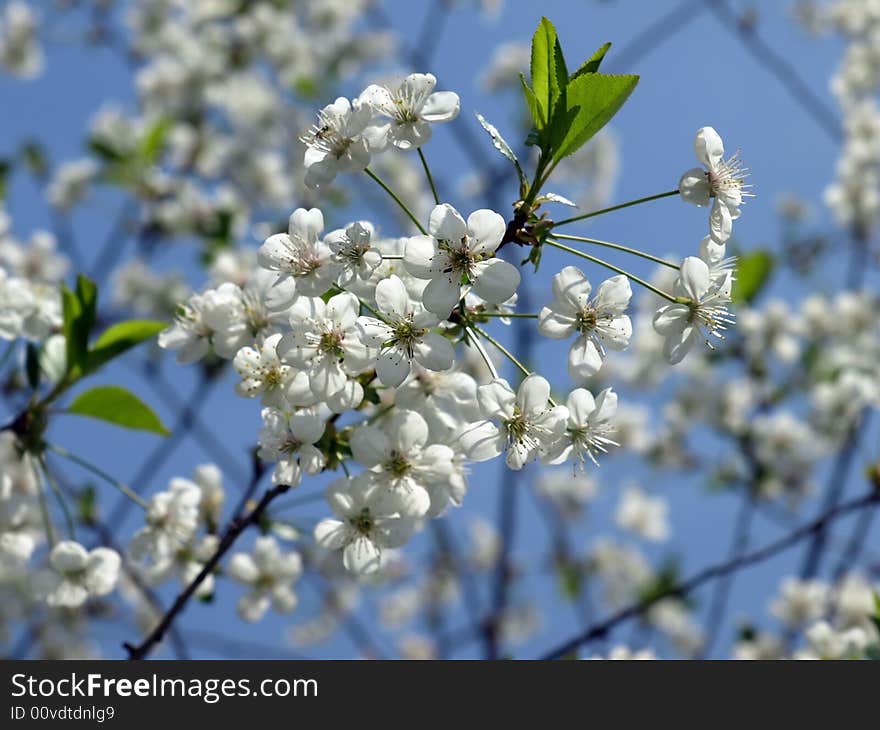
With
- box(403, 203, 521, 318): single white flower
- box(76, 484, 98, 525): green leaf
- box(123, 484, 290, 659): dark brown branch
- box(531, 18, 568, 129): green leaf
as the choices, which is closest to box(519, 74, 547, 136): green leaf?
box(531, 18, 568, 129): green leaf

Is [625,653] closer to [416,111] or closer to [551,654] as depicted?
[551,654]

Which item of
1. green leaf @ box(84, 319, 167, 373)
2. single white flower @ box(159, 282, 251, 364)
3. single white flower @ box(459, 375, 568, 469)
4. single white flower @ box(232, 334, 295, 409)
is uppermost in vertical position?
green leaf @ box(84, 319, 167, 373)

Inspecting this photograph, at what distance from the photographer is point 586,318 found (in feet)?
6.27

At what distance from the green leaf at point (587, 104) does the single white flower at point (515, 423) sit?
0.48 m

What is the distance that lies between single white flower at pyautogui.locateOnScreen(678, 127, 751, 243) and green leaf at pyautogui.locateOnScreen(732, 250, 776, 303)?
2.58 m

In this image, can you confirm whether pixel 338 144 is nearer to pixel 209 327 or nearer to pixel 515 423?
pixel 209 327

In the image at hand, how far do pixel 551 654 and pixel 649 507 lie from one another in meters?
5.43

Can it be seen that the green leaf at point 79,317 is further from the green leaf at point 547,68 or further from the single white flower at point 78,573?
the green leaf at point 547,68

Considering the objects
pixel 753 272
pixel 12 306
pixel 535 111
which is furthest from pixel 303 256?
pixel 753 272

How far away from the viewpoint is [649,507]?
814 cm

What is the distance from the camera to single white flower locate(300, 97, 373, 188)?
194 cm

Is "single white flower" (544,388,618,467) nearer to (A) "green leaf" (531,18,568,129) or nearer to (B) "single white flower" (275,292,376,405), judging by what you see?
(B) "single white flower" (275,292,376,405)

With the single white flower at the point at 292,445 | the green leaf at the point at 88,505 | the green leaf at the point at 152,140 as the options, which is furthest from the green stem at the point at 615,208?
the green leaf at the point at 152,140

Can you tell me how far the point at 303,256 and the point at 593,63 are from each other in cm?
74
